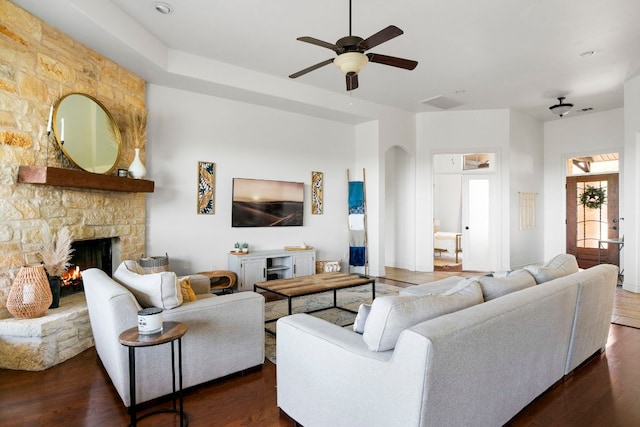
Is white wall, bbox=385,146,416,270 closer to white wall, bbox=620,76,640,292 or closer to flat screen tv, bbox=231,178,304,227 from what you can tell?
flat screen tv, bbox=231,178,304,227

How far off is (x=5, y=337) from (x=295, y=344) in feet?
8.07

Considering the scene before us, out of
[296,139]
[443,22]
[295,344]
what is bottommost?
[295,344]

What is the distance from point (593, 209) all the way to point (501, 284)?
717 centimetres

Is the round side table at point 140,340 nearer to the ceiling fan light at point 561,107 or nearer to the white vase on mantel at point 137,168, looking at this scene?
the white vase on mantel at point 137,168

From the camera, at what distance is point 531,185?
25.5 feet

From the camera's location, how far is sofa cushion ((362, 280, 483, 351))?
5.46ft

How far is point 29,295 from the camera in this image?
9.52 feet

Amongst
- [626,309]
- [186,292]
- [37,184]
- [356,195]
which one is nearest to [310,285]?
[186,292]

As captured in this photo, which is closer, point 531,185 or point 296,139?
point 296,139

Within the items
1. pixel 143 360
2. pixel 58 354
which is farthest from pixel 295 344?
pixel 58 354

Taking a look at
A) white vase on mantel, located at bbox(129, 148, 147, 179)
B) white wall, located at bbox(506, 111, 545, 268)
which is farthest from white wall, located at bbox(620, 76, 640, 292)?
white vase on mantel, located at bbox(129, 148, 147, 179)

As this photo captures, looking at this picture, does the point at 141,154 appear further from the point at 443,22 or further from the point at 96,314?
the point at 443,22

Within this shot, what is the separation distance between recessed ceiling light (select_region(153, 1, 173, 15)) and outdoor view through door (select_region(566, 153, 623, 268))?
833cm

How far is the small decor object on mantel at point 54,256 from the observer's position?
318cm
